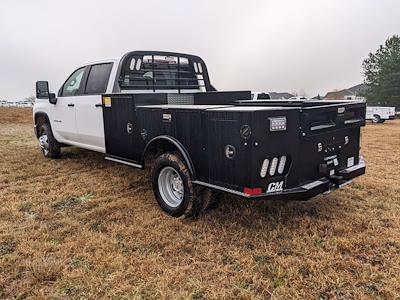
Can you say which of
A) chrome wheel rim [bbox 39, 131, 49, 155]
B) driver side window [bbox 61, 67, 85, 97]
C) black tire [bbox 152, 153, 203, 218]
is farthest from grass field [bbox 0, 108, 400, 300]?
chrome wheel rim [bbox 39, 131, 49, 155]

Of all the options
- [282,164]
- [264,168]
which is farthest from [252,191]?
[282,164]

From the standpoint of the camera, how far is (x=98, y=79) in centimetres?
585

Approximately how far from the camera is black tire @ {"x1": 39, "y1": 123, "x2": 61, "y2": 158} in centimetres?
757

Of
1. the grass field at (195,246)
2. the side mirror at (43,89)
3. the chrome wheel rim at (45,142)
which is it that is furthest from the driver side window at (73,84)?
the grass field at (195,246)

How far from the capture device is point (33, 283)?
293 cm

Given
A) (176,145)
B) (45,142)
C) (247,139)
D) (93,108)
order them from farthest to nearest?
1. (45,142)
2. (93,108)
3. (176,145)
4. (247,139)

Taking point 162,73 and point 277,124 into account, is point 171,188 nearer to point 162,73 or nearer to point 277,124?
point 277,124

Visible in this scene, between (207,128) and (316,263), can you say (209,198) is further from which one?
(316,263)

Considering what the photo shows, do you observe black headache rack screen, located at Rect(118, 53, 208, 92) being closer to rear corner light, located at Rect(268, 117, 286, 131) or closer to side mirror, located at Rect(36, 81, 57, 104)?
side mirror, located at Rect(36, 81, 57, 104)

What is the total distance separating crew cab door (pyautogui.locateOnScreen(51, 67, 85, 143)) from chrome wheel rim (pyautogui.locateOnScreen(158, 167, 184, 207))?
2759 millimetres

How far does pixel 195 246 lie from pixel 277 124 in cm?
141

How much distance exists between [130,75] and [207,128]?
98.4 inches

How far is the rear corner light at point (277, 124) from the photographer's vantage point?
3.29m

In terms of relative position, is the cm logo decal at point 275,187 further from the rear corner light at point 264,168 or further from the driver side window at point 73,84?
the driver side window at point 73,84
